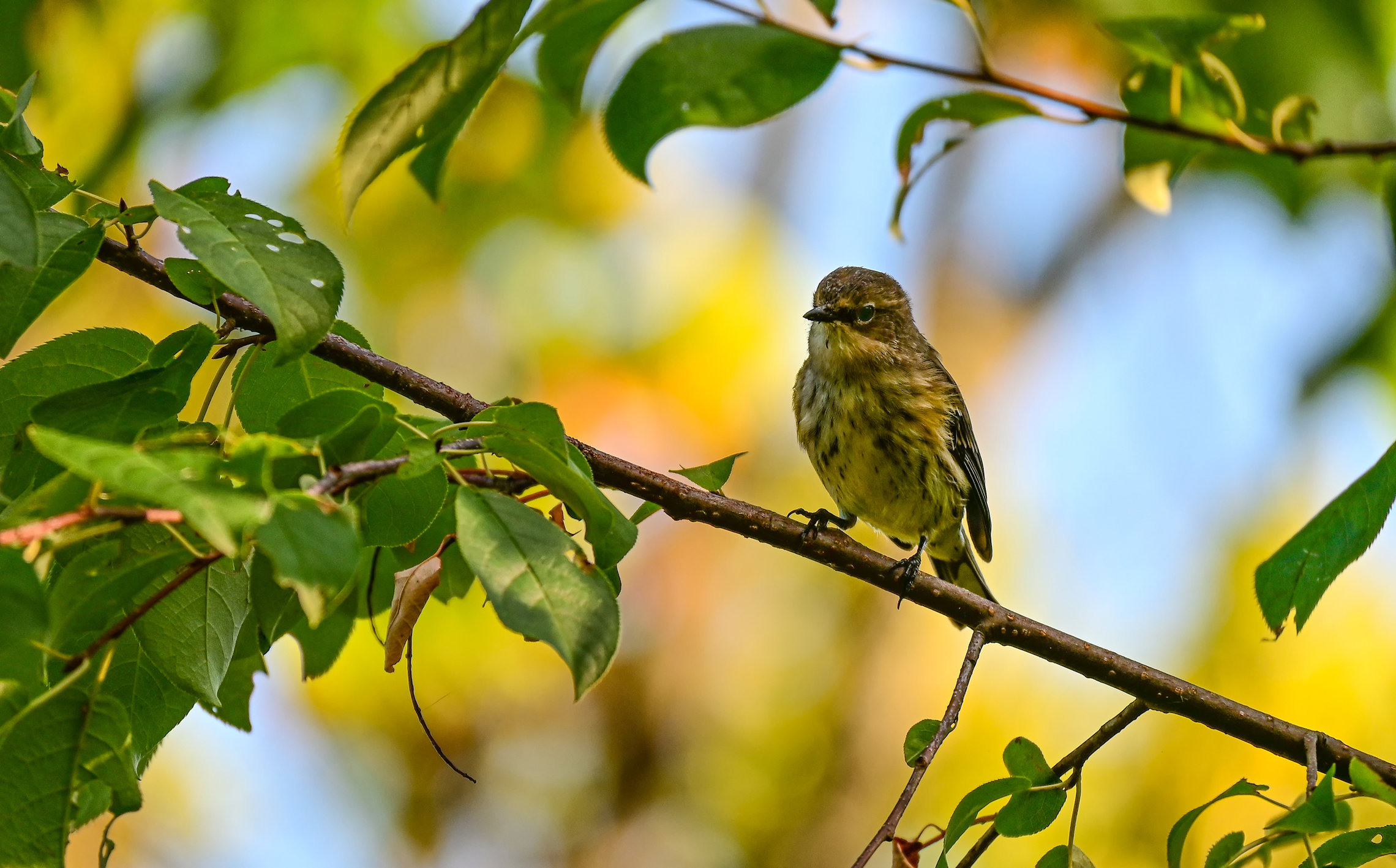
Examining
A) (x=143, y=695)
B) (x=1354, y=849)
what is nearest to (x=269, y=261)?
(x=143, y=695)

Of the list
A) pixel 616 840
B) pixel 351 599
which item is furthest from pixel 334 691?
pixel 351 599

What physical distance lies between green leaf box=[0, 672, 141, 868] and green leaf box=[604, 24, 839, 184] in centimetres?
126

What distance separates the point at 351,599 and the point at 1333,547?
6.27ft

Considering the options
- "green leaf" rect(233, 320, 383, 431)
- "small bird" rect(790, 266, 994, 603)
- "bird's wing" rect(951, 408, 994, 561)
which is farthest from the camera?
"bird's wing" rect(951, 408, 994, 561)

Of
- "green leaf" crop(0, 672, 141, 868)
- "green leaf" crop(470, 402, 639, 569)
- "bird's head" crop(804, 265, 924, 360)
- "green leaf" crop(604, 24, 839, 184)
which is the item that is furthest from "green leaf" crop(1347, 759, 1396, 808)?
"bird's head" crop(804, 265, 924, 360)

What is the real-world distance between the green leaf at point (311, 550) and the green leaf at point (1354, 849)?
178cm

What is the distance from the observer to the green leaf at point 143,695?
204cm

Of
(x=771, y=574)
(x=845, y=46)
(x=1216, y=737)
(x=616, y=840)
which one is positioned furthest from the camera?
(x=771, y=574)

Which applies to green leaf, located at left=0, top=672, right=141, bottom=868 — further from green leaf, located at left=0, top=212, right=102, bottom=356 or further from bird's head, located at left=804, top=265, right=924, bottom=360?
bird's head, located at left=804, top=265, right=924, bottom=360

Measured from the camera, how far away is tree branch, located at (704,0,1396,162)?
193 cm

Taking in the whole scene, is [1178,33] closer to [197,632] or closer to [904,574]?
[904,574]

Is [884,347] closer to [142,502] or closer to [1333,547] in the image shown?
[1333,547]

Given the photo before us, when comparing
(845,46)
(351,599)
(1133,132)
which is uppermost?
(1133,132)

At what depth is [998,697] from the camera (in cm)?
734
